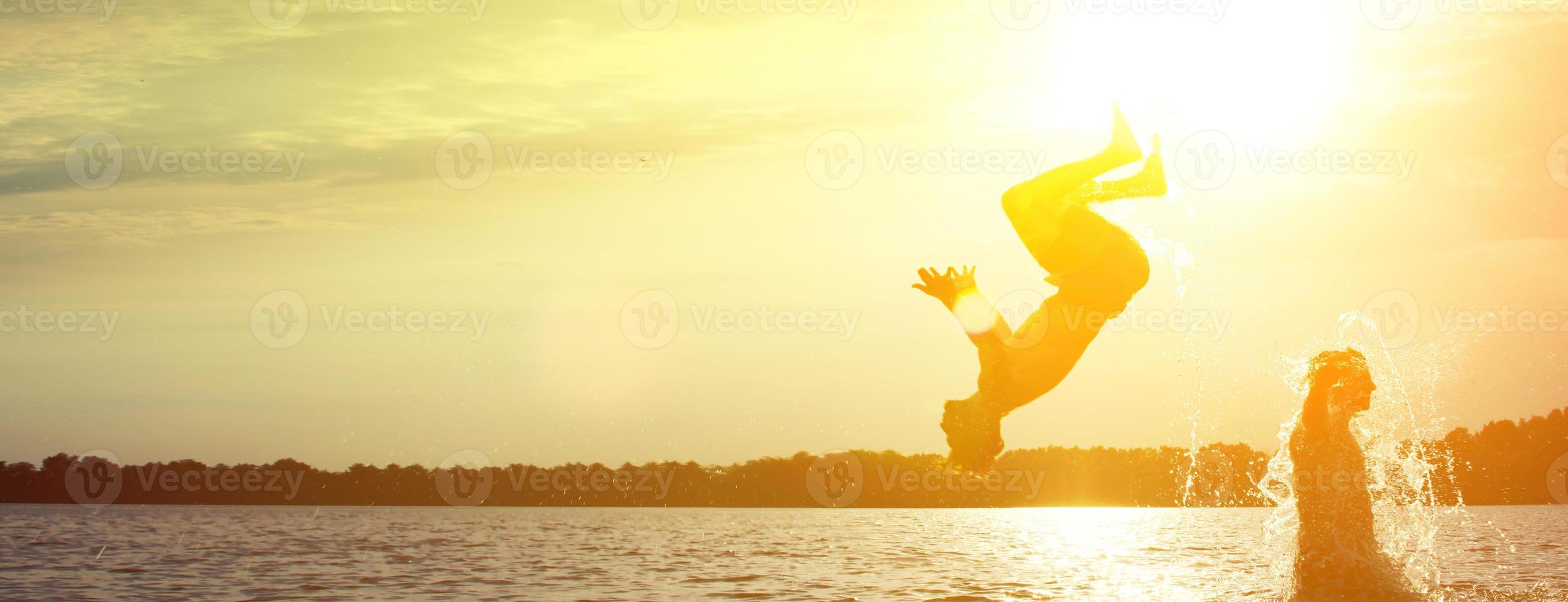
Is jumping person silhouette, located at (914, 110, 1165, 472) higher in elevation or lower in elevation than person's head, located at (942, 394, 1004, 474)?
higher

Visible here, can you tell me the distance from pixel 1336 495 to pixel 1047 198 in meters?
7.71

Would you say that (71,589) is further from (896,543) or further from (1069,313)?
(896,543)

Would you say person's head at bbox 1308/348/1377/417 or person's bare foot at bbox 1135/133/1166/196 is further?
person's head at bbox 1308/348/1377/417

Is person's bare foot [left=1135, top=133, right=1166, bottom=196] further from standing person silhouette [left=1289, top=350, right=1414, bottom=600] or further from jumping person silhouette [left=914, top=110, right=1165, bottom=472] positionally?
standing person silhouette [left=1289, top=350, right=1414, bottom=600]

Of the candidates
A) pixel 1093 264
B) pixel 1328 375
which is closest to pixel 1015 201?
pixel 1093 264

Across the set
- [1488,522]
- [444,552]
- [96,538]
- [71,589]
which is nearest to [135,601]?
[71,589]

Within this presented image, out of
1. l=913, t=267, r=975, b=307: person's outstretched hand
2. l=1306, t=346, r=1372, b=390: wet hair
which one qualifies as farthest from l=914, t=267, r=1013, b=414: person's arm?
l=1306, t=346, r=1372, b=390: wet hair

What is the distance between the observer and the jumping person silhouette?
12172 mm

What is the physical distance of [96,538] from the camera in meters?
93.2

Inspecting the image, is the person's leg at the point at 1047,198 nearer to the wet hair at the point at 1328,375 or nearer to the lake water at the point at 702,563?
the wet hair at the point at 1328,375

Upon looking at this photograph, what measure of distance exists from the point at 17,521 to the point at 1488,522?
142208mm

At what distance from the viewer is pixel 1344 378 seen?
16.0m

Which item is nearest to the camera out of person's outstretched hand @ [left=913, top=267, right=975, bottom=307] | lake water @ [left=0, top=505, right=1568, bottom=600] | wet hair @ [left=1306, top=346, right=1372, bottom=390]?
person's outstretched hand @ [left=913, top=267, right=975, bottom=307]

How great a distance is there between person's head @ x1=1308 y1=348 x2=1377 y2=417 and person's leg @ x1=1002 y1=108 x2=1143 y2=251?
5131mm
